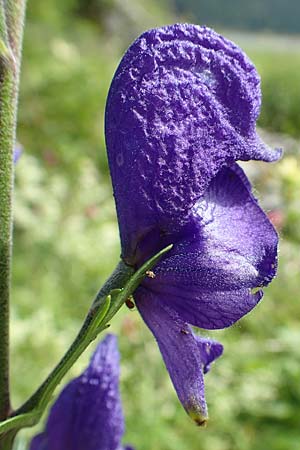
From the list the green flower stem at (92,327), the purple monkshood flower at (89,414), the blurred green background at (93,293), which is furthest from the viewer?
the blurred green background at (93,293)

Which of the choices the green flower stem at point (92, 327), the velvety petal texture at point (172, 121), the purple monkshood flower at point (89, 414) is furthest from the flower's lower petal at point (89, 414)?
the velvety petal texture at point (172, 121)

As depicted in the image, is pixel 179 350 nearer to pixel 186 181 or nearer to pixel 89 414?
pixel 186 181

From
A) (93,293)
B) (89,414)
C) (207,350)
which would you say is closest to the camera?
(207,350)

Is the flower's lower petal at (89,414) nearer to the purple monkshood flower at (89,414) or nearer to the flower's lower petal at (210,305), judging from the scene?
the purple monkshood flower at (89,414)

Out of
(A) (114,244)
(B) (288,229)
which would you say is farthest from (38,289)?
(B) (288,229)

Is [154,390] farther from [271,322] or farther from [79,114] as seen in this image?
[79,114]

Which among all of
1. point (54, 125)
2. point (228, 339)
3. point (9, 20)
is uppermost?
point (54, 125)

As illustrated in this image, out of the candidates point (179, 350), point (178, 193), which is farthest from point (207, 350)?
point (178, 193)
